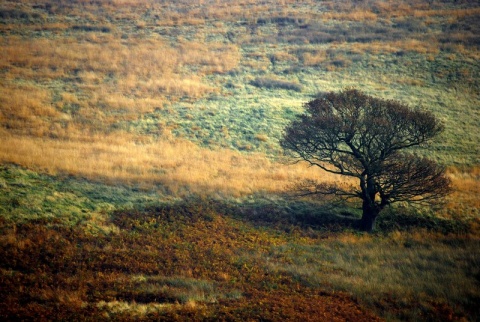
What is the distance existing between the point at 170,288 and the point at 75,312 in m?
2.87

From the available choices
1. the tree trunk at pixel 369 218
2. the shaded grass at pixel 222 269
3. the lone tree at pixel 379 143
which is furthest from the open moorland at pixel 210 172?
the lone tree at pixel 379 143

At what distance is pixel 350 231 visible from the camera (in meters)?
20.3

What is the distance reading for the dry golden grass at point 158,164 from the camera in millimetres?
22781

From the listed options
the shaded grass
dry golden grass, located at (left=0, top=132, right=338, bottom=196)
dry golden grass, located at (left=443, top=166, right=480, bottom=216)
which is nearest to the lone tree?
the shaded grass

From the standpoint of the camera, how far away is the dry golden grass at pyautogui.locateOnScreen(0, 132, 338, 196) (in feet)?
74.7

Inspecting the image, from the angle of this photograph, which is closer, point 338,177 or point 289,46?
point 338,177

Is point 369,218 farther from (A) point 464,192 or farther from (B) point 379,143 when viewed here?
(A) point 464,192

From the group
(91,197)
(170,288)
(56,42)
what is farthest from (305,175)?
(56,42)

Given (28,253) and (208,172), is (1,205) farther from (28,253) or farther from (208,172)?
(208,172)

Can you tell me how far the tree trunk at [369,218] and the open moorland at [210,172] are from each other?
0.56 meters

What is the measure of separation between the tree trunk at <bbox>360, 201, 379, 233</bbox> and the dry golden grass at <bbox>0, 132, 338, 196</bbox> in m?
5.48

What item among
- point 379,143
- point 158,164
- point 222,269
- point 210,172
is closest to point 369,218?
point 379,143

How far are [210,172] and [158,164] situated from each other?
3357mm

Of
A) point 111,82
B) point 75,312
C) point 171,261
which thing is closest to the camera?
point 75,312
